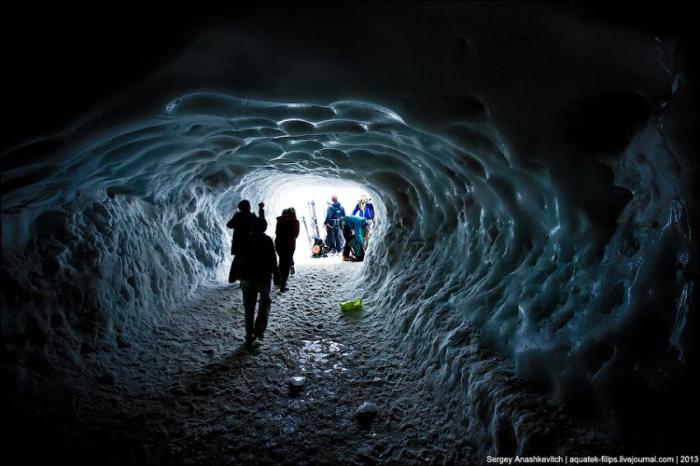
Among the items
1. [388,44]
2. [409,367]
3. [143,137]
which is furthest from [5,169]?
[409,367]

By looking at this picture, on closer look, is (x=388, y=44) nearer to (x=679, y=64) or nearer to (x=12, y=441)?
(x=679, y=64)

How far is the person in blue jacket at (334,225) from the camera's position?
13.3 meters

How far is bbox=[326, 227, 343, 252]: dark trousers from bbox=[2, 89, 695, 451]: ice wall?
756 centimetres

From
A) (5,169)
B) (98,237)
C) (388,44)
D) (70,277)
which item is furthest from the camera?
(98,237)

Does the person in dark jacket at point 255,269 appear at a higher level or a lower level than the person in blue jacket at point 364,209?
lower

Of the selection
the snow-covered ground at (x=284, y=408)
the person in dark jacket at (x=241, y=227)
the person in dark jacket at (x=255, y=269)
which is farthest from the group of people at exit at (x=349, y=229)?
the person in dark jacket at (x=255, y=269)

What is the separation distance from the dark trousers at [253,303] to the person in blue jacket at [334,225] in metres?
8.32

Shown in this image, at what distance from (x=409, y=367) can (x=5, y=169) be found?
179 inches

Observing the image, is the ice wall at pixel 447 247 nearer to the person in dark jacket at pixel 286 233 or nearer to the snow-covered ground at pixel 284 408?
the snow-covered ground at pixel 284 408

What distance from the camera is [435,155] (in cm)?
480

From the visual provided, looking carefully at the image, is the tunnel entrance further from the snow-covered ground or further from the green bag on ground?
the snow-covered ground

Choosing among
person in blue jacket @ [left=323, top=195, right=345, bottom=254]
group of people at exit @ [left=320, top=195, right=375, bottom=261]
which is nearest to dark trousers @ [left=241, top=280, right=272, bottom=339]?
group of people at exit @ [left=320, top=195, right=375, bottom=261]

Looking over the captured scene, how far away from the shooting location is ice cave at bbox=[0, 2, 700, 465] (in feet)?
6.69

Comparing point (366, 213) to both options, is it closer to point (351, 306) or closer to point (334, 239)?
point (334, 239)
